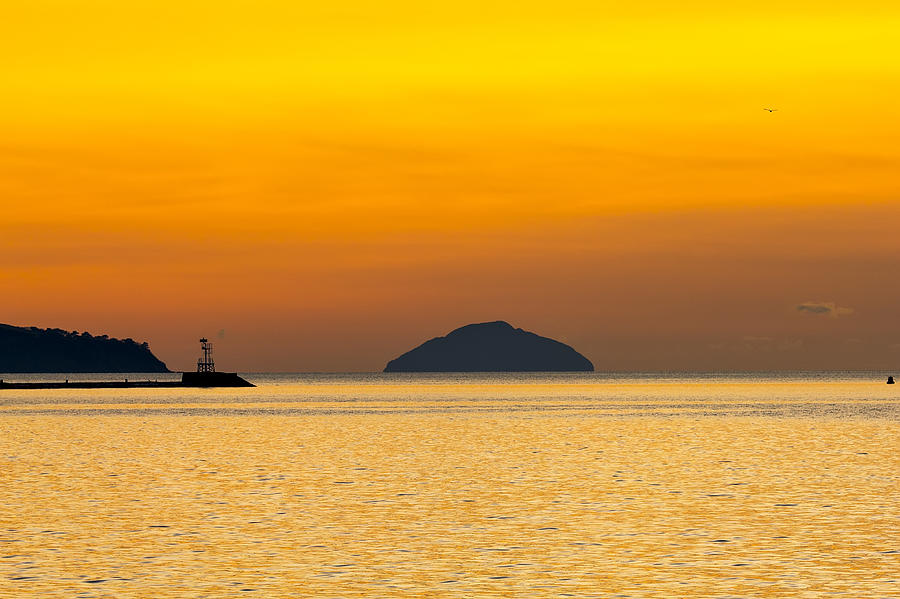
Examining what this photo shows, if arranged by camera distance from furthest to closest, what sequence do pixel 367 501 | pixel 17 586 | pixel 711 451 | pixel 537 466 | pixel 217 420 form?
pixel 217 420
pixel 711 451
pixel 537 466
pixel 367 501
pixel 17 586

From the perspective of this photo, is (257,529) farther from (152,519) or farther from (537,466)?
(537,466)

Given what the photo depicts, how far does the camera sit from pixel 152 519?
40.6 meters

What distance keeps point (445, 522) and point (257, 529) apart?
5.72 m

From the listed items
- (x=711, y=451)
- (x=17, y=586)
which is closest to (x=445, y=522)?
(x=17, y=586)

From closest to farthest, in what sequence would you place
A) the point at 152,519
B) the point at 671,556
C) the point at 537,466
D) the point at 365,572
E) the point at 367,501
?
the point at 365,572, the point at 671,556, the point at 152,519, the point at 367,501, the point at 537,466

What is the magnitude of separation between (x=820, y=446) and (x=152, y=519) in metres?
50.0

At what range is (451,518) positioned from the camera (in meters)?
40.6

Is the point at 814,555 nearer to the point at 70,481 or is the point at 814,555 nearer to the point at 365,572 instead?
the point at 365,572

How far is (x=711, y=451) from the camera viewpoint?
245 feet

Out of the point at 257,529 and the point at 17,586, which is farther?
the point at 257,529

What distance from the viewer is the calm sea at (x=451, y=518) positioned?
94.3ft

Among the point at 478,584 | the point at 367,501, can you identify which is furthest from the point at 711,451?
the point at 478,584

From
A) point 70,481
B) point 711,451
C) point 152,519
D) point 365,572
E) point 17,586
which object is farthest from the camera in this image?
point 711,451

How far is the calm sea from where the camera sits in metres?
28.8
